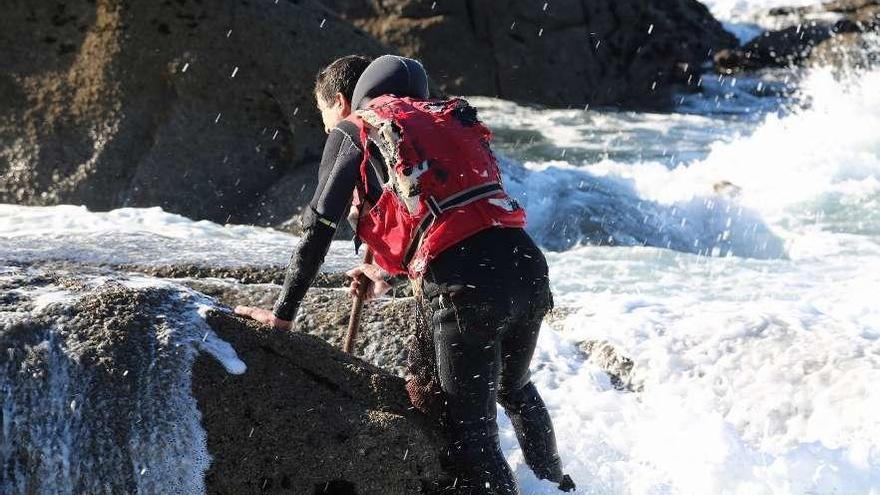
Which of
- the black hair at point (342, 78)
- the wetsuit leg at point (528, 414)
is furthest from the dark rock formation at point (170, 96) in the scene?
the wetsuit leg at point (528, 414)

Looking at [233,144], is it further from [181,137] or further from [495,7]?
[495,7]

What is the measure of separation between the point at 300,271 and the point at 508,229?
60 cm

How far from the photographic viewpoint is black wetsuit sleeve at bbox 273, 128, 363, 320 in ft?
9.67

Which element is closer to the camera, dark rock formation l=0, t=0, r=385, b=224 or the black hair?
the black hair

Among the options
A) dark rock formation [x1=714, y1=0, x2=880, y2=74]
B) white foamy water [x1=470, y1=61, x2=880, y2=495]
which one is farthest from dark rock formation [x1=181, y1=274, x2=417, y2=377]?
dark rock formation [x1=714, y1=0, x2=880, y2=74]

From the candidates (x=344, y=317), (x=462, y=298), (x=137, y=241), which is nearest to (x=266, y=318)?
(x=462, y=298)

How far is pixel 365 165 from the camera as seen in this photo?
9.68ft

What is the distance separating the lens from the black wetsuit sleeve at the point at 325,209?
2947 millimetres

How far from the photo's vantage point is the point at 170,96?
8297 mm

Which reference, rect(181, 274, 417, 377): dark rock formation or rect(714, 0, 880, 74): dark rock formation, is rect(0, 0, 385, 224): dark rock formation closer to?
rect(181, 274, 417, 377): dark rock formation

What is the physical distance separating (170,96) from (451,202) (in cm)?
594

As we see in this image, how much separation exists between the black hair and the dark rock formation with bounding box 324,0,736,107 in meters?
11.6

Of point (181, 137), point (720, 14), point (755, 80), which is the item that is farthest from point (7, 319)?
point (720, 14)

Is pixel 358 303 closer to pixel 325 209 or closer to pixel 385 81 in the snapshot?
pixel 325 209
